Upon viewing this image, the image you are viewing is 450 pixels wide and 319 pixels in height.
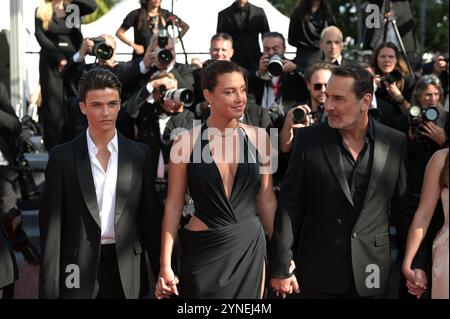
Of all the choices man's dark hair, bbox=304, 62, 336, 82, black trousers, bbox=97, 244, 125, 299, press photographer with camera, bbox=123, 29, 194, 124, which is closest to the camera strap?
press photographer with camera, bbox=123, 29, 194, 124

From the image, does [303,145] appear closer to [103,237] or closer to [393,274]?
[103,237]

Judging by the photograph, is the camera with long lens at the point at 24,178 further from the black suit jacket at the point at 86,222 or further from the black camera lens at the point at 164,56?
the black suit jacket at the point at 86,222

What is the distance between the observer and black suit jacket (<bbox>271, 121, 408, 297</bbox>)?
15.6 ft

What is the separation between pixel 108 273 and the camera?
4.90 meters

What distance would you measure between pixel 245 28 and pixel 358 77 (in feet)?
12.5

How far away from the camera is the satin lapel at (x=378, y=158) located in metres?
4.75

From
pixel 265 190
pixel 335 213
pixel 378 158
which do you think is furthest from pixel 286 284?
pixel 378 158

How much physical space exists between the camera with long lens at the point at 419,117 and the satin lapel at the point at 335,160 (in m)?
1.68

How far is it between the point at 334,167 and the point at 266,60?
104 inches

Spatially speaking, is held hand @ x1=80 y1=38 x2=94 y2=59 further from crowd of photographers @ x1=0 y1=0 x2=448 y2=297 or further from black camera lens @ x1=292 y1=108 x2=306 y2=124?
black camera lens @ x1=292 y1=108 x2=306 y2=124

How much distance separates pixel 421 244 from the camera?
14.5ft

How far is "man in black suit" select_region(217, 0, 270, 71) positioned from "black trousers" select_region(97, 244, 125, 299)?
3907mm

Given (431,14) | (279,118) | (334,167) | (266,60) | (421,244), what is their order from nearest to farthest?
(421,244), (334,167), (279,118), (266,60), (431,14)
